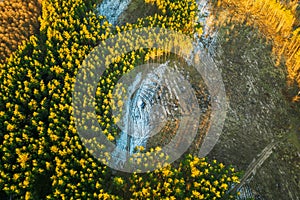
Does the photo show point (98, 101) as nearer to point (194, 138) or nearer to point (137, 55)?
point (137, 55)

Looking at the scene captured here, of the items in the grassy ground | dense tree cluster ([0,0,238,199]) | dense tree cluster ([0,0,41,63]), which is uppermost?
the grassy ground

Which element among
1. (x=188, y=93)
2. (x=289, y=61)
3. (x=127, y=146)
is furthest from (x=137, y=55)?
(x=289, y=61)

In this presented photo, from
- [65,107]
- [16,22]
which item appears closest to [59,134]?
[65,107]

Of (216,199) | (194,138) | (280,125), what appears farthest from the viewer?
(280,125)

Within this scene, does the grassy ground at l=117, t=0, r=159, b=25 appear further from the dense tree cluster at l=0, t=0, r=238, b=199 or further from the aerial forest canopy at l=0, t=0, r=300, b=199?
the dense tree cluster at l=0, t=0, r=238, b=199

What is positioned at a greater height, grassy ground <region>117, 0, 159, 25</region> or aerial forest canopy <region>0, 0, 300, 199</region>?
grassy ground <region>117, 0, 159, 25</region>

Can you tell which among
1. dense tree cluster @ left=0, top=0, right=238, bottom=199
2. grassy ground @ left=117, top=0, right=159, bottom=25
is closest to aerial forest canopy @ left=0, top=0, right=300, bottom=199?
dense tree cluster @ left=0, top=0, right=238, bottom=199

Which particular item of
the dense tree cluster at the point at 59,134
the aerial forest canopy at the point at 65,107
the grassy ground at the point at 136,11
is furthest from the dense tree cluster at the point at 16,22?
the grassy ground at the point at 136,11
